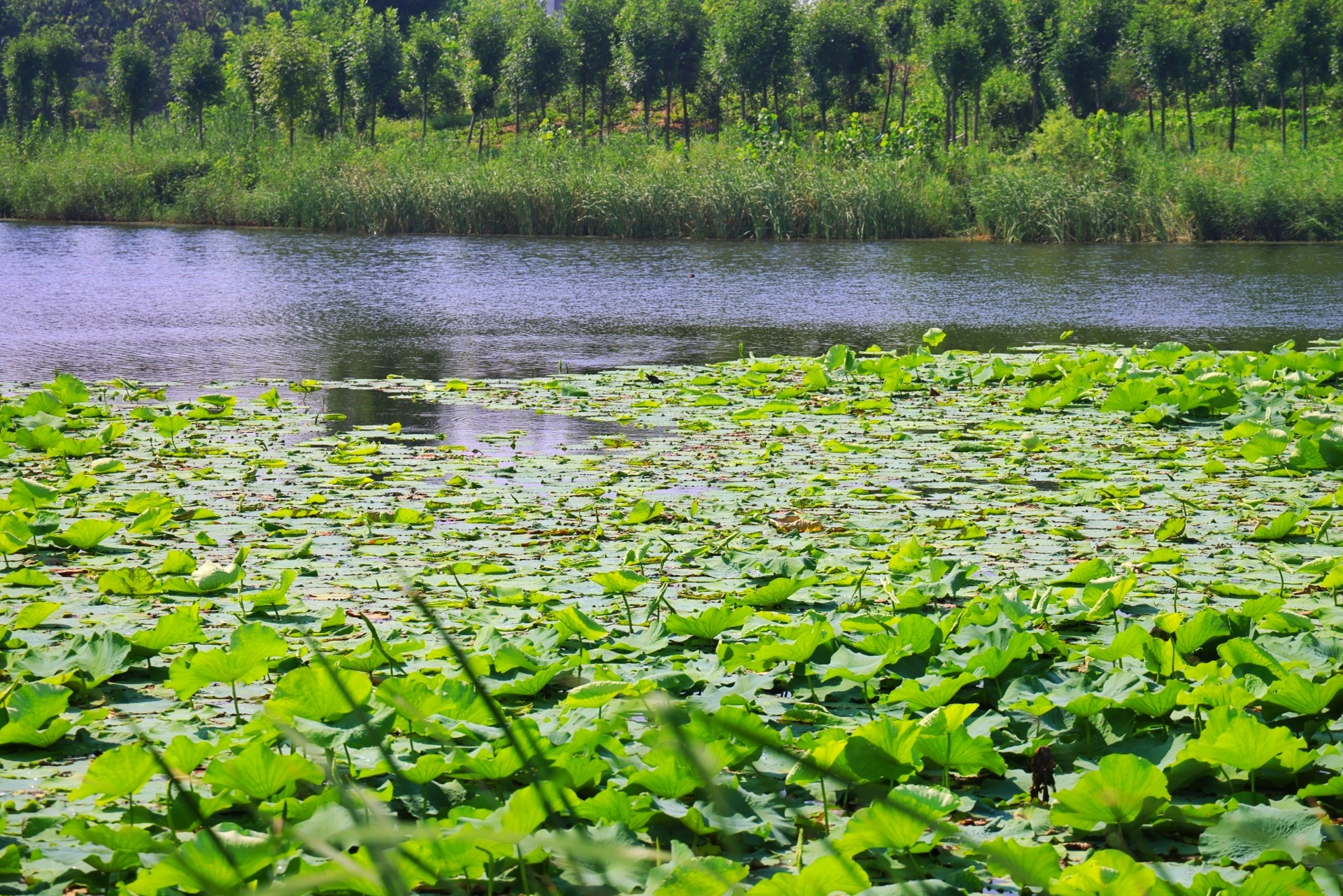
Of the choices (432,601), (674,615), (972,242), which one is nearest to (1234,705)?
(674,615)

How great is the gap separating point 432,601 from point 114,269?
17.2 metres

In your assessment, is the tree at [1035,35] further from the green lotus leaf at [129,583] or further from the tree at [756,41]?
the green lotus leaf at [129,583]

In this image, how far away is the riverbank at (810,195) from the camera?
23.5 meters

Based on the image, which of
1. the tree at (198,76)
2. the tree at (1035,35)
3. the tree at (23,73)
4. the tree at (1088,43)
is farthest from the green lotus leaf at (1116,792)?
the tree at (23,73)

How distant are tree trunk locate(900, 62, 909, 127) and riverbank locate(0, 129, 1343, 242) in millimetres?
11732

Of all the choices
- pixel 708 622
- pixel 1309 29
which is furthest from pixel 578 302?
pixel 1309 29

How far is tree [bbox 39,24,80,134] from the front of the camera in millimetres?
43688

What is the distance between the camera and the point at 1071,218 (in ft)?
77.0

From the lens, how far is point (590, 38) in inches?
1508

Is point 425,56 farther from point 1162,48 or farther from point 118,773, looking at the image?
point 118,773

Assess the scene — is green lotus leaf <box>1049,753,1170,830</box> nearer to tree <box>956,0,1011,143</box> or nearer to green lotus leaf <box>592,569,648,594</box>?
green lotus leaf <box>592,569,648,594</box>

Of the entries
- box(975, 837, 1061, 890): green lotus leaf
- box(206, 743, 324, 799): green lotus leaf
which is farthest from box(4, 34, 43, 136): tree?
box(975, 837, 1061, 890): green lotus leaf

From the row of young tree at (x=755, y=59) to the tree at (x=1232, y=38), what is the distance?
0.06m

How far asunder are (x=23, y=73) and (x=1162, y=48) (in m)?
39.0
